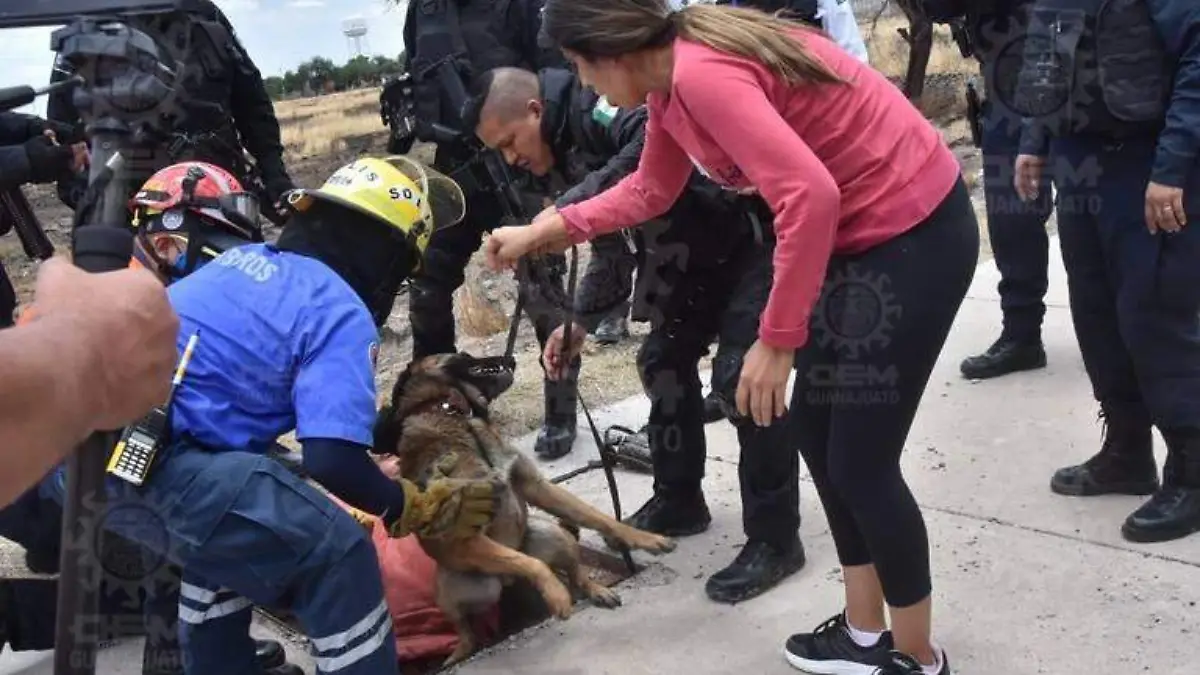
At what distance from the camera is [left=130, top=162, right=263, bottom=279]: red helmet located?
3926 millimetres

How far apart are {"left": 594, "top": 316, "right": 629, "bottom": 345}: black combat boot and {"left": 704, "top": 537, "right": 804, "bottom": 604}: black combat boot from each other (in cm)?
330

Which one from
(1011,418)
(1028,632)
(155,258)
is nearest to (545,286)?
(155,258)

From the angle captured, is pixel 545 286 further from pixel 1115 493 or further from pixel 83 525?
pixel 83 525

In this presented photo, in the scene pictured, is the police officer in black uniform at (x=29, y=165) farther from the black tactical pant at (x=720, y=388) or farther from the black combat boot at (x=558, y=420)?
the black tactical pant at (x=720, y=388)

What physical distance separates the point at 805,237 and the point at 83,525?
4.83ft

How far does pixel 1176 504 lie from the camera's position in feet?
12.9

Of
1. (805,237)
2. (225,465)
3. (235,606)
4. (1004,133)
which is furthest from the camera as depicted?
(1004,133)

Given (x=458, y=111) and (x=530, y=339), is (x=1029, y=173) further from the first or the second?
(x=530, y=339)

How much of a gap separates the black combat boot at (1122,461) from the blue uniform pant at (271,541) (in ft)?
8.04

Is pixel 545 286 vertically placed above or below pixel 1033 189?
below

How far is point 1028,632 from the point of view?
3.49 metres

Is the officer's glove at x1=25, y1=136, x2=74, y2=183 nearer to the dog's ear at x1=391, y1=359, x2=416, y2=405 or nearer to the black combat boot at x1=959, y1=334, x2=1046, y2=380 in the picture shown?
the dog's ear at x1=391, y1=359, x2=416, y2=405

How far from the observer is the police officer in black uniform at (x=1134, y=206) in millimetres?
3715

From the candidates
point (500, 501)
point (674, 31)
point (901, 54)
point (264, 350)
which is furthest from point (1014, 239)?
point (901, 54)
